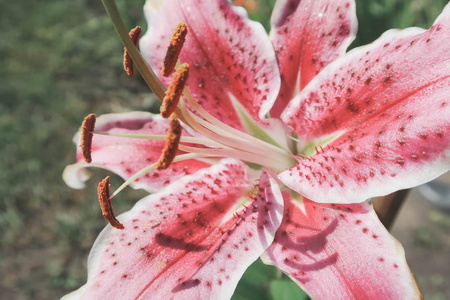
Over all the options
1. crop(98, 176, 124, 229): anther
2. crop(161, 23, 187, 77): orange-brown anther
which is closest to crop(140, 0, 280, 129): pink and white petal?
crop(161, 23, 187, 77): orange-brown anther

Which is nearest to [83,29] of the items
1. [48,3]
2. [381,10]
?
[48,3]

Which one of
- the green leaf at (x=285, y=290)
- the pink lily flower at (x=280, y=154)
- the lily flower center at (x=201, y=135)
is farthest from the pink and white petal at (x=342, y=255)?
the green leaf at (x=285, y=290)

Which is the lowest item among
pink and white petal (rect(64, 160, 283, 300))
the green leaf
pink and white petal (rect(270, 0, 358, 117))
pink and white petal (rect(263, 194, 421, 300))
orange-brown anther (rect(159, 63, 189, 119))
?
the green leaf

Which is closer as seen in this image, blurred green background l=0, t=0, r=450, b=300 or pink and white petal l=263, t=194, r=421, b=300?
pink and white petal l=263, t=194, r=421, b=300

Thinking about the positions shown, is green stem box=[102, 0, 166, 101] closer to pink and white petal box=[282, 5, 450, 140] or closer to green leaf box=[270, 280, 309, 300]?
pink and white petal box=[282, 5, 450, 140]

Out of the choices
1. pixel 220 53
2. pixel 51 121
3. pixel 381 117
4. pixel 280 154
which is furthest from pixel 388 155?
pixel 51 121

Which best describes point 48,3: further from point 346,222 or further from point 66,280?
point 346,222
